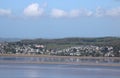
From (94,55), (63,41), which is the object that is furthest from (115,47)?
(63,41)

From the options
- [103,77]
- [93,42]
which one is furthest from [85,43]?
[103,77]

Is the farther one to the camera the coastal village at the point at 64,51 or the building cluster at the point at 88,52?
the coastal village at the point at 64,51

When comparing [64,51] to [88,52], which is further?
[64,51]

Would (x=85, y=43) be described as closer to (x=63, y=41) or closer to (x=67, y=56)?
(x=63, y=41)

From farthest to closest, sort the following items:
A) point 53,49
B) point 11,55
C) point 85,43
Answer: point 85,43
point 53,49
point 11,55

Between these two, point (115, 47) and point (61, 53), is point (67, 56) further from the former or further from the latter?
point (115, 47)

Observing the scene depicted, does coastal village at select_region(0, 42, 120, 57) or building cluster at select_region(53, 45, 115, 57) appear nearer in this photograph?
building cluster at select_region(53, 45, 115, 57)

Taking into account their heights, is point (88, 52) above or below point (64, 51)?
below

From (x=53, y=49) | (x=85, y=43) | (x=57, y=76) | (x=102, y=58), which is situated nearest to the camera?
(x=57, y=76)

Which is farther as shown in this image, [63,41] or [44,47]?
[63,41]
